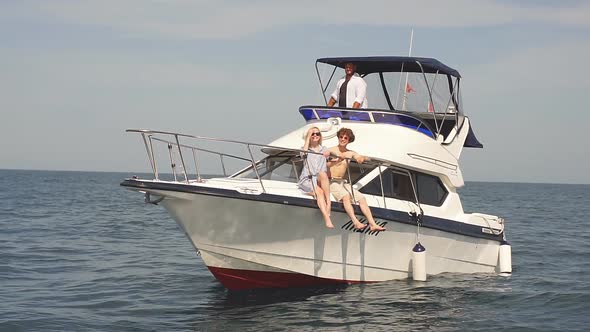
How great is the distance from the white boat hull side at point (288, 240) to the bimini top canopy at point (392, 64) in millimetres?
2929

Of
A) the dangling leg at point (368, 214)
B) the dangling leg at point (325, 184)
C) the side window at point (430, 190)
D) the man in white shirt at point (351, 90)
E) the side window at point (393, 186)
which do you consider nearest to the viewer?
the dangling leg at point (325, 184)

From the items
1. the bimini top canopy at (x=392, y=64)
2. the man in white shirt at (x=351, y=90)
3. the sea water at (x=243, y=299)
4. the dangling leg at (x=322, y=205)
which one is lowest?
the sea water at (x=243, y=299)

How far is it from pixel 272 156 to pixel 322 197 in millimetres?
1999

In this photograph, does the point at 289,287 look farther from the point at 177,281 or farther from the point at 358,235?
the point at 177,281

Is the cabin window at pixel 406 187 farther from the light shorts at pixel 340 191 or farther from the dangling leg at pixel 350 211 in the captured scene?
the dangling leg at pixel 350 211

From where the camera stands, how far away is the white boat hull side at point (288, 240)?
381 inches

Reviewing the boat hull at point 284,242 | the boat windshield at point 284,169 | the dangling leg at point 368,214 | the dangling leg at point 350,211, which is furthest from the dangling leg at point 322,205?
the boat windshield at point 284,169

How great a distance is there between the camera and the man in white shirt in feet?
38.4

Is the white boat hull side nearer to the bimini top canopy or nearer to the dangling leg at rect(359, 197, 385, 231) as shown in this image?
the dangling leg at rect(359, 197, 385, 231)

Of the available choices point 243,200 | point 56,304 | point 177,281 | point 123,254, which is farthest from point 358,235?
point 123,254

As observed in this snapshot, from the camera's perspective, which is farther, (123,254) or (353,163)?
(123,254)

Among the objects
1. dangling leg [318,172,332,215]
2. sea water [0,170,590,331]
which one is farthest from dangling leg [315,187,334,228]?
sea water [0,170,590,331]

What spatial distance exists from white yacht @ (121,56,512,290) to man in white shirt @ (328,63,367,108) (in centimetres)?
39

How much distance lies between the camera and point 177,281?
1196cm
